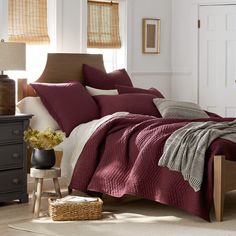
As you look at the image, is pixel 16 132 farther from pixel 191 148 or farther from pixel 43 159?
pixel 191 148

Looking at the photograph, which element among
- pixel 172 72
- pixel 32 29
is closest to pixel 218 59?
pixel 172 72

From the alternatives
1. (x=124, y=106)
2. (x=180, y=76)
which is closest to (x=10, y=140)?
(x=124, y=106)

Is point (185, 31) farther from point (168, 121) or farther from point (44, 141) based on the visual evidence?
point (44, 141)

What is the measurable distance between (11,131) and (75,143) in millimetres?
622

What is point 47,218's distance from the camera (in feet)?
17.7

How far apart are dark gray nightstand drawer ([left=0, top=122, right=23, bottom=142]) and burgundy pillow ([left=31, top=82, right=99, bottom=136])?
0.60 m

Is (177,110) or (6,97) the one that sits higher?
(6,97)

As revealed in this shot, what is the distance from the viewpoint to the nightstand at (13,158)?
230 inches

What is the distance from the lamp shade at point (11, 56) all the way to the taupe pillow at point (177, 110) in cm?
149

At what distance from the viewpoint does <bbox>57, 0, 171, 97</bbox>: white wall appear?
7.57 meters

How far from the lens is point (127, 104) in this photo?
677 cm

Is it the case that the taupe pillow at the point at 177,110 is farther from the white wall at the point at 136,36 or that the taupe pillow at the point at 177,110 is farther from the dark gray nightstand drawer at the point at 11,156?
the dark gray nightstand drawer at the point at 11,156

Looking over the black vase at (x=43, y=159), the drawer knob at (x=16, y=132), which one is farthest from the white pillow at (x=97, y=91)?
the black vase at (x=43, y=159)

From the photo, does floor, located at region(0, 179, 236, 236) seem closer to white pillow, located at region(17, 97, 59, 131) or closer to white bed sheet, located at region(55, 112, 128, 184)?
white bed sheet, located at region(55, 112, 128, 184)
